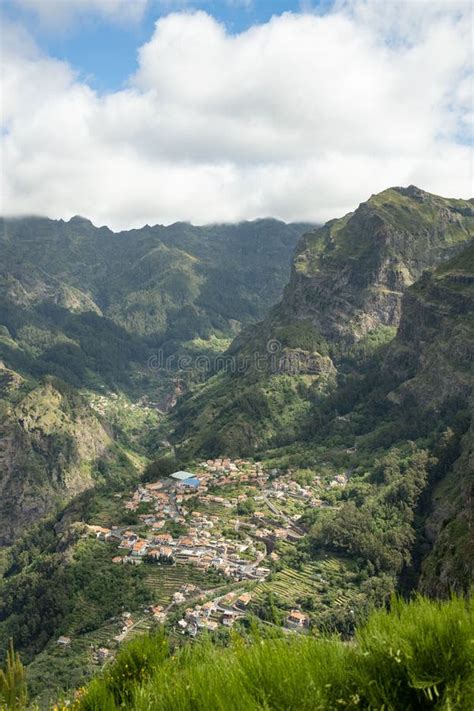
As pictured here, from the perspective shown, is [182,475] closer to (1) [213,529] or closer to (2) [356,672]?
(1) [213,529]

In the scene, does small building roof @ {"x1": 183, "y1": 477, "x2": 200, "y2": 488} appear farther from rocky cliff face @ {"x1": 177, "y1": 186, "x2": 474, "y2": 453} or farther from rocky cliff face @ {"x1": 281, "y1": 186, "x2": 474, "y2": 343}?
rocky cliff face @ {"x1": 281, "y1": 186, "x2": 474, "y2": 343}

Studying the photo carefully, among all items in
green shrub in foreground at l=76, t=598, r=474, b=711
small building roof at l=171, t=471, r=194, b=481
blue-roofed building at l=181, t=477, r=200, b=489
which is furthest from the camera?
small building roof at l=171, t=471, r=194, b=481

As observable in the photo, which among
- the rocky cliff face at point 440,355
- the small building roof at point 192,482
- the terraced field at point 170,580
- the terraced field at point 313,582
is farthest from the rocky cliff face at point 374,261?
the terraced field at point 170,580

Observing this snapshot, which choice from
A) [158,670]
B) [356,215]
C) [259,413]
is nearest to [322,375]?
[259,413]

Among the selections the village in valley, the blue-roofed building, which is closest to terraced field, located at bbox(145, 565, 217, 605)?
the village in valley

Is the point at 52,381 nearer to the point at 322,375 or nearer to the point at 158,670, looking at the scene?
the point at 322,375

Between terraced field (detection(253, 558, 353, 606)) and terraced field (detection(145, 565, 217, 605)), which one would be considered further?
terraced field (detection(145, 565, 217, 605))
